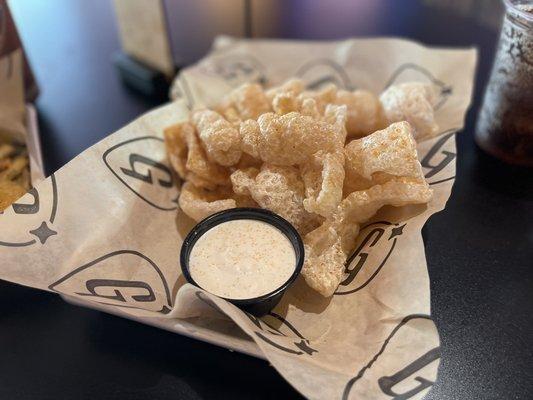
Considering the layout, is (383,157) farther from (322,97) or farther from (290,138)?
(322,97)

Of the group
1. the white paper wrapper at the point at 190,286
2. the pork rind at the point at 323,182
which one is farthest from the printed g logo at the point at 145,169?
the pork rind at the point at 323,182

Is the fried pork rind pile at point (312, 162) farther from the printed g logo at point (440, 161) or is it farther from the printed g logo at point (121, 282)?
the printed g logo at point (121, 282)

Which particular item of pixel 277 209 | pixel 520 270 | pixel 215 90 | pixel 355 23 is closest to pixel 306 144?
pixel 277 209

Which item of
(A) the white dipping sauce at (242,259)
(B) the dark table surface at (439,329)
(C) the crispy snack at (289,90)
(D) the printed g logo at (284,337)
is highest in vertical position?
(C) the crispy snack at (289,90)

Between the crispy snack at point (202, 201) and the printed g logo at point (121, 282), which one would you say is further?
the crispy snack at point (202, 201)

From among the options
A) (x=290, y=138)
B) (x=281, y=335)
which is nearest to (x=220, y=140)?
(x=290, y=138)

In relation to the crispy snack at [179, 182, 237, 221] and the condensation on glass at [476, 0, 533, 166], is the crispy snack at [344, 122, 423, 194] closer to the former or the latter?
the crispy snack at [179, 182, 237, 221]

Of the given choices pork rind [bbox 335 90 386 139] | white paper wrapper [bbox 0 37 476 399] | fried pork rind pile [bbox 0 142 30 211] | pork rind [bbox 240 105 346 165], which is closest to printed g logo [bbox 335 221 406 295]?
white paper wrapper [bbox 0 37 476 399]

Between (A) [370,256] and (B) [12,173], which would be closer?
(A) [370,256]
